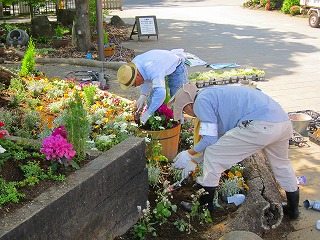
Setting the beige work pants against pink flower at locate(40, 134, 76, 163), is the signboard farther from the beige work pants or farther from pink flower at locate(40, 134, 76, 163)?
pink flower at locate(40, 134, 76, 163)

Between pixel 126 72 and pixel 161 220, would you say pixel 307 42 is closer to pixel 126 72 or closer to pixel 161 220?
pixel 126 72

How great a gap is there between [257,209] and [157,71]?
1.84 meters

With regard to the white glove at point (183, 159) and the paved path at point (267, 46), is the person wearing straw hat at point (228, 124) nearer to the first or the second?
the white glove at point (183, 159)

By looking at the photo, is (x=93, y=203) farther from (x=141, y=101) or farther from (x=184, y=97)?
(x=141, y=101)

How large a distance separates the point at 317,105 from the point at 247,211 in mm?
4112

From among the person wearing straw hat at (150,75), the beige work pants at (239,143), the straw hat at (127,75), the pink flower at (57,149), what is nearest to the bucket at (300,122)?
the person wearing straw hat at (150,75)

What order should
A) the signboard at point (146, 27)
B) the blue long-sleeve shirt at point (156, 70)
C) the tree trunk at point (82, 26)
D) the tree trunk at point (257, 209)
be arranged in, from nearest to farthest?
the tree trunk at point (257, 209) < the blue long-sleeve shirt at point (156, 70) < the tree trunk at point (82, 26) < the signboard at point (146, 27)

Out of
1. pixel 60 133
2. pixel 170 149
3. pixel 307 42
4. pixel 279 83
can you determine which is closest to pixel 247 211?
pixel 170 149

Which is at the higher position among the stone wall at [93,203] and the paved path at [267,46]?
the stone wall at [93,203]

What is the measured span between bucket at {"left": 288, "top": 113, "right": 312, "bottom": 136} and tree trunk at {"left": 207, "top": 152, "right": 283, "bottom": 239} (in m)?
1.77

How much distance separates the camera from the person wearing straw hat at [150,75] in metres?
4.64

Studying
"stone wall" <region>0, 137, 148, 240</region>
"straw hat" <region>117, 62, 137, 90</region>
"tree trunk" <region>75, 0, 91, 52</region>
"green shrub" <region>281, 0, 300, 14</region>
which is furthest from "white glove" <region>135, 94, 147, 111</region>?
A: "green shrub" <region>281, 0, 300, 14</region>

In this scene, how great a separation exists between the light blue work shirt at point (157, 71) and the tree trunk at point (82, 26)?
664 cm

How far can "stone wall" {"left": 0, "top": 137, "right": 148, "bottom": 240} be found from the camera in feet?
8.74
